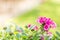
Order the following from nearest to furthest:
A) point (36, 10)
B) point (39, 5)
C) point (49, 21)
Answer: point (49, 21) < point (36, 10) < point (39, 5)

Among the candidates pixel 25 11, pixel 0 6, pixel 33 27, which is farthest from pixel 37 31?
pixel 25 11

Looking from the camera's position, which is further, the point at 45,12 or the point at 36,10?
the point at 36,10

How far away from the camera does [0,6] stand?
591 cm

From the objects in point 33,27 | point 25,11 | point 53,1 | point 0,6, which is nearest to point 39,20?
point 33,27

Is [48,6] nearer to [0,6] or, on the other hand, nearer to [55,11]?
[55,11]

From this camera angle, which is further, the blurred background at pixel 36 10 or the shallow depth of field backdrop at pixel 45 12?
the blurred background at pixel 36 10

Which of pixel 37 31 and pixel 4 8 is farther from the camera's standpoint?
pixel 4 8

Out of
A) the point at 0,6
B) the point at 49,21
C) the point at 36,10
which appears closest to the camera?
the point at 49,21

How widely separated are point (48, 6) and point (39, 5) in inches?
9.9

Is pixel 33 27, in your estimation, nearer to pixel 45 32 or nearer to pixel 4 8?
pixel 45 32

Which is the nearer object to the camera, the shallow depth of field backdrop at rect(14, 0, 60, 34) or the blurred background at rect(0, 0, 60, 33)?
the shallow depth of field backdrop at rect(14, 0, 60, 34)

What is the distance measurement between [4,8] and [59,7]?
1461 mm

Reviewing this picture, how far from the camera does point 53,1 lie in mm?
7109

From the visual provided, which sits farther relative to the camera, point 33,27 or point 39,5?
point 39,5
